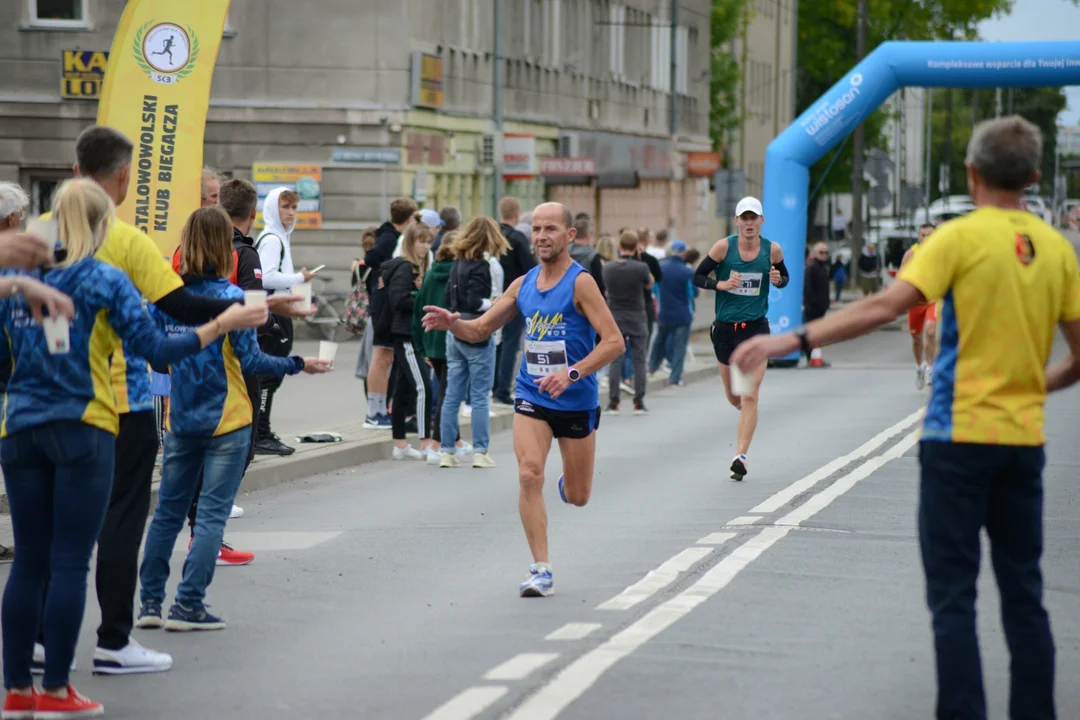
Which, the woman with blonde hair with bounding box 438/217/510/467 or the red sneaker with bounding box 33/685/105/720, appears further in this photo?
the woman with blonde hair with bounding box 438/217/510/467

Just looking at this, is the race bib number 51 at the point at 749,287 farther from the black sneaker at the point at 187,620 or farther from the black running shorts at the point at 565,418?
the black sneaker at the point at 187,620

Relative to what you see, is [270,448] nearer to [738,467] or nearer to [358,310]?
[738,467]

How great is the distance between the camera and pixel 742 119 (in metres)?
66.0

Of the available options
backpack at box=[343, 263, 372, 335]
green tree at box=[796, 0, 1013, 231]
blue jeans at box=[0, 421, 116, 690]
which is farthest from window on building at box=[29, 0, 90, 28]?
green tree at box=[796, 0, 1013, 231]

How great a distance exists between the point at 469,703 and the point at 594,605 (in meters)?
2.02

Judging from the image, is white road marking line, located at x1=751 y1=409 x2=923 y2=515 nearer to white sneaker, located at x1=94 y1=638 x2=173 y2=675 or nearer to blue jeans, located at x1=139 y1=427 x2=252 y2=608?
blue jeans, located at x1=139 y1=427 x2=252 y2=608

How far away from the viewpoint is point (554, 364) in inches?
349

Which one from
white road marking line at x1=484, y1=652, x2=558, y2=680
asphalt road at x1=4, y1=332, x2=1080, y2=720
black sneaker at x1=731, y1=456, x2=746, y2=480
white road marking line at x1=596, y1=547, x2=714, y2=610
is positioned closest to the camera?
asphalt road at x1=4, y1=332, x2=1080, y2=720

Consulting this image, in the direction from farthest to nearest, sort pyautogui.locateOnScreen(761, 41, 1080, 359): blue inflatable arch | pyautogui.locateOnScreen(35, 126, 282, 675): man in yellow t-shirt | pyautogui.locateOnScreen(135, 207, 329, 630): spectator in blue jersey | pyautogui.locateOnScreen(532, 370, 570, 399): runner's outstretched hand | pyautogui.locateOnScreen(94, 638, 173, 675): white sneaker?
1. pyautogui.locateOnScreen(761, 41, 1080, 359): blue inflatable arch
2. pyautogui.locateOnScreen(532, 370, 570, 399): runner's outstretched hand
3. pyautogui.locateOnScreen(135, 207, 329, 630): spectator in blue jersey
4. pyautogui.locateOnScreen(94, 638, 173, 675): white sneaker
5. pyautogui.locateOnScreen(35, 126, 282, 675): man in yellow t-shirt

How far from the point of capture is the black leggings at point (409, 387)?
15.2 m

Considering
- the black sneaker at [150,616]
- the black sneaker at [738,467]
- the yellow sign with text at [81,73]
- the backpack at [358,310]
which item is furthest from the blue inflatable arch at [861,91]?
the black sneaker at [150,616]

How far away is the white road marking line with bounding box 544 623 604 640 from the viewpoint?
25.1 ft

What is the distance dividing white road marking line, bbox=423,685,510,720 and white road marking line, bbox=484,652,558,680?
18 centimetres

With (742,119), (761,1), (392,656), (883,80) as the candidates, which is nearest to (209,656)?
(392,656)
